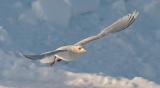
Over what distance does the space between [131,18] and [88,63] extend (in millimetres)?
5289

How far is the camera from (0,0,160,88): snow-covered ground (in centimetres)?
1441

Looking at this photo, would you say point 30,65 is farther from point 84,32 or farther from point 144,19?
point 144,19

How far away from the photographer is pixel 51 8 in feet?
49.3

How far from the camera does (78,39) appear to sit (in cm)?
1493

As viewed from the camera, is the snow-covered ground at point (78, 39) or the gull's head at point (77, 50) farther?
the snow-covered ground at point (78, 39)

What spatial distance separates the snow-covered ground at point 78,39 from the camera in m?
14.4

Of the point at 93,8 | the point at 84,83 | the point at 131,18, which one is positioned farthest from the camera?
the point at 93,8

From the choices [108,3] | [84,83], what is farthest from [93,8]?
[84,83]

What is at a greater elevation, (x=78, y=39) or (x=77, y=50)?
(x=78, y=39)

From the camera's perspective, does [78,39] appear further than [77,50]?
Yes

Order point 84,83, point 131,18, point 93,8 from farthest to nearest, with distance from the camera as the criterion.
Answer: point 93,8, point 84,83, point 131,18

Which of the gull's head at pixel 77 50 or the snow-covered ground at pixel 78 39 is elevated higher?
the snow-covered ground at pixel 78 39

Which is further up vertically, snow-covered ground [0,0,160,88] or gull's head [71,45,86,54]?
snow-covered ground [0,0,160,88]

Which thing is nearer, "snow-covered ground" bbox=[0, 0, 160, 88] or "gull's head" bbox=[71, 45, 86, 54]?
"gull's head" bbox=[71, 45, 86, 54]
